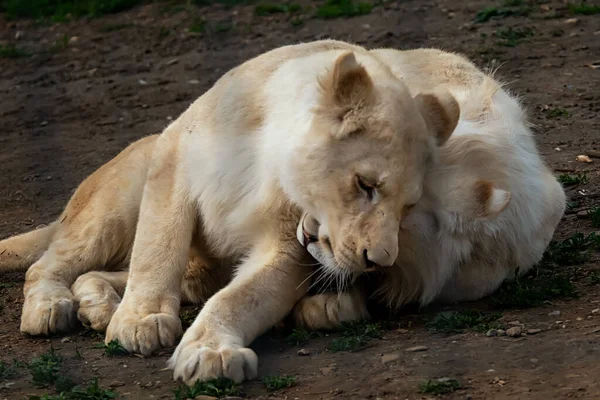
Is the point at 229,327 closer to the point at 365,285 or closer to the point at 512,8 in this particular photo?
the point at 365,285

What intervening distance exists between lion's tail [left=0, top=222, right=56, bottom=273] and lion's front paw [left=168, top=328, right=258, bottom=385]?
6.51 ft

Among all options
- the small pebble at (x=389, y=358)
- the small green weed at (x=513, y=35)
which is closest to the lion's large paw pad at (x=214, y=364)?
the small pebble at (x=389, y=358)

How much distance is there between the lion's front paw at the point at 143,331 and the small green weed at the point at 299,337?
447mm

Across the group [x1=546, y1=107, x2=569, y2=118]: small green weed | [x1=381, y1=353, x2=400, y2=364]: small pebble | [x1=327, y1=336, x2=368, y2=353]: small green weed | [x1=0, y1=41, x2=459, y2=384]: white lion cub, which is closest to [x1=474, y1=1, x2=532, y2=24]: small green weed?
[x1=546, y1=107, x2=569, y2=118]: small green weed

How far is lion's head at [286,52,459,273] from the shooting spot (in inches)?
160

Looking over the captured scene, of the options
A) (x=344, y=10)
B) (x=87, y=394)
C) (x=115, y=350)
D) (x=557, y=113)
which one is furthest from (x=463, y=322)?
(x=344, y=10)

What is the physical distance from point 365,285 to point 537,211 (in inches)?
→ 30.9

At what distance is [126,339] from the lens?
172 inches

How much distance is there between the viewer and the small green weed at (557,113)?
7449 mm

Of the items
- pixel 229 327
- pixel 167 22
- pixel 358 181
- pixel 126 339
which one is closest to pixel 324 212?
pixel 358 181

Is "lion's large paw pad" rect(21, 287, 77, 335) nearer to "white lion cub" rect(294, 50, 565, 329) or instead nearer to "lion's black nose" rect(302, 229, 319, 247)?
"white lion cub" rect(294, 50, 565, 329)

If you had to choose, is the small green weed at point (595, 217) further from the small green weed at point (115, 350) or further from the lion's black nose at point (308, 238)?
the small green weed at point (115, 350)

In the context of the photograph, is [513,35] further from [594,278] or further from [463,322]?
Result: [463,322]

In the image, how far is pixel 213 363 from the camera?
155 inches
